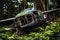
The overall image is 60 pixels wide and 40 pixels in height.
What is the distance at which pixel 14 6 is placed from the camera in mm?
8961

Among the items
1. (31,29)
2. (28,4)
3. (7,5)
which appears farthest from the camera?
(28,4)

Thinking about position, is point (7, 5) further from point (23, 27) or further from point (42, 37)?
point (42, 37)

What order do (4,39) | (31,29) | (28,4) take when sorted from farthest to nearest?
(28,4) → (31,29) → (4,39)

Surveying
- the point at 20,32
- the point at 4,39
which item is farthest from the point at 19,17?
the point at 4,39

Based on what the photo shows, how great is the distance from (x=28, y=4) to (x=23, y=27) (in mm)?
4923

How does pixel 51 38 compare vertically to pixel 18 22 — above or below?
below

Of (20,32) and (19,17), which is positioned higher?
(19,17)

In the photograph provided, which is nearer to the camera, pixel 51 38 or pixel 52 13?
pixel 51 38

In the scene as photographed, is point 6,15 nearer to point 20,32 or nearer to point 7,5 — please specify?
point 7,5

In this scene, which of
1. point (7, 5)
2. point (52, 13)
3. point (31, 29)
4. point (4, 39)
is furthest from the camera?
point (7, 5)

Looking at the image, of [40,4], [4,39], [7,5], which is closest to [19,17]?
[4,39]

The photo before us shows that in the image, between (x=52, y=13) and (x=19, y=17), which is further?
(x=52, y=13)

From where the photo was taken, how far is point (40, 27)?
5637mm

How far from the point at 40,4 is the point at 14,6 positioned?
5.22 ft
